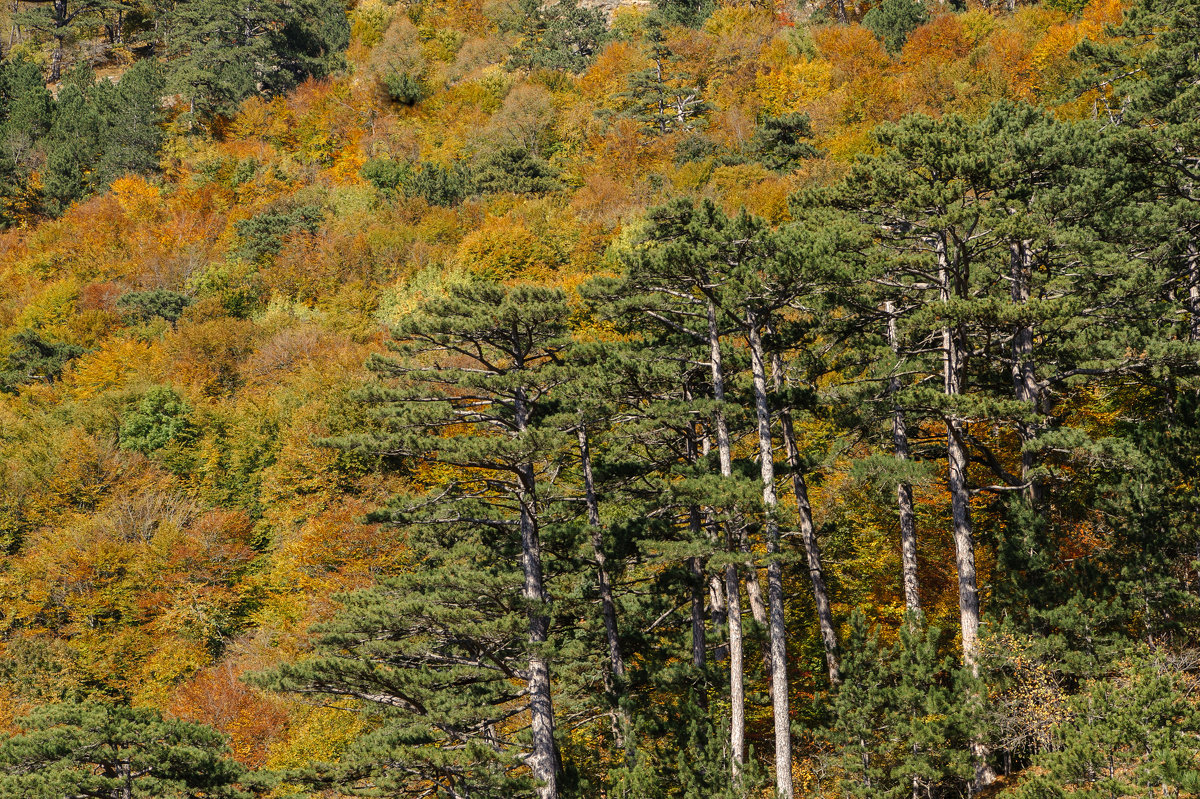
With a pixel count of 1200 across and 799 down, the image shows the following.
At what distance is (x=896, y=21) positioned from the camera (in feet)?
217

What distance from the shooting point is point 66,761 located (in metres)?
17.1

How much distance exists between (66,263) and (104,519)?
30.7 metres

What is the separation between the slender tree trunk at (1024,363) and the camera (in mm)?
19156

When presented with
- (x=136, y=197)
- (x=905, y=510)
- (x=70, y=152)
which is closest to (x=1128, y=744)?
(x=905, y=510)

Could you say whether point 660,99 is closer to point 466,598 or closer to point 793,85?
point 793,85

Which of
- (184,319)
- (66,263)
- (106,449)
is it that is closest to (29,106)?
(66,263)

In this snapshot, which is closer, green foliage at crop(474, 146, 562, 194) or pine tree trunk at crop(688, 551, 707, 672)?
pine tree trunk at crop(688, 551, 707, 672)

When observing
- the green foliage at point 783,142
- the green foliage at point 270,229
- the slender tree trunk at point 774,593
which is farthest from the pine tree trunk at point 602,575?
the green foliage at point 270,229

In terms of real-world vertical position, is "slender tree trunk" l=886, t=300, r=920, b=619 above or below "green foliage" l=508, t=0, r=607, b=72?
below

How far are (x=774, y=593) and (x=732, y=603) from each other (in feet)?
2.95

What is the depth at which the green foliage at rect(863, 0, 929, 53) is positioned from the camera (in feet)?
216

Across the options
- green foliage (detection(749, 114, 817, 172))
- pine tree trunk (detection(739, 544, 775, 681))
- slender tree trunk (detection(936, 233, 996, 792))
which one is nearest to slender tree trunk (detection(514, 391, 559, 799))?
pine tree trunk (detection(739, 544, 775, 681))

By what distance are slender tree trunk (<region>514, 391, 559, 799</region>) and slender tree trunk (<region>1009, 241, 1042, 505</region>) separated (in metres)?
9.99

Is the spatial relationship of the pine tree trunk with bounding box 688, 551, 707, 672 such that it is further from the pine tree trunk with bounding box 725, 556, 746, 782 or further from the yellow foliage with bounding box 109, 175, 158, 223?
the yellow foliage with bounding box 109, 175, 158, 223
